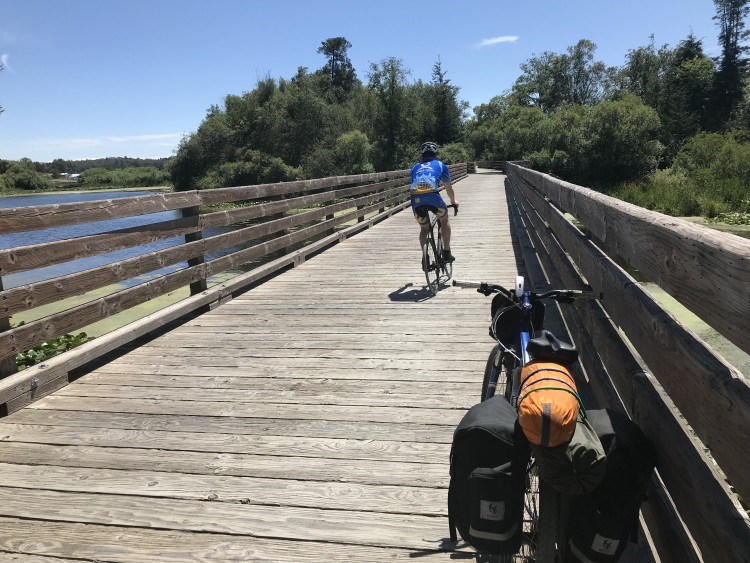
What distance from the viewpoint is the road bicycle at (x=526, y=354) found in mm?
1666

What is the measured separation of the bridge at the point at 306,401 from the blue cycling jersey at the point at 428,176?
1298 millimetres

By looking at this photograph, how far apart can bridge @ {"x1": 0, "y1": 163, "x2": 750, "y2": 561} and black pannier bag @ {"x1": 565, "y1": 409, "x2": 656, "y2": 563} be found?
0.39 feet

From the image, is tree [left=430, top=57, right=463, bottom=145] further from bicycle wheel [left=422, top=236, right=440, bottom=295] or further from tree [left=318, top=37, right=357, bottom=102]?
bicycle wheel [left=422, top=236, right=440, bottom=295]

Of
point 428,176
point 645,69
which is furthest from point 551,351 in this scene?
point 645,69

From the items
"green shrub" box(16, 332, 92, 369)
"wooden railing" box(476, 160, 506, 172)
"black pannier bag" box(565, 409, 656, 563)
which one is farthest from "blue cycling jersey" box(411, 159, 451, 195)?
"wooden railing" box(476, 160, 506, 172)

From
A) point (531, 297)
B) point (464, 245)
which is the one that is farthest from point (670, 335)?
point (464, 245)

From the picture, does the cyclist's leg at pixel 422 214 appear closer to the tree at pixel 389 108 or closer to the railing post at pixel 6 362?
the railing post at pixel 6 362

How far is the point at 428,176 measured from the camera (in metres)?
6.80

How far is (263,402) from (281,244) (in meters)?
4.77

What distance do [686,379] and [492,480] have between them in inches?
24.1

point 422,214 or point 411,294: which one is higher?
point 422,214

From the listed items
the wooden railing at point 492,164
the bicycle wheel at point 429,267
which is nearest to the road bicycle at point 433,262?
the bicycle wheel at point 429,267

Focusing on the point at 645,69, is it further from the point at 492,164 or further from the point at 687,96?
the point at 492,164

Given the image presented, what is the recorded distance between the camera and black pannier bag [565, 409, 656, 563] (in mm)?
1554
